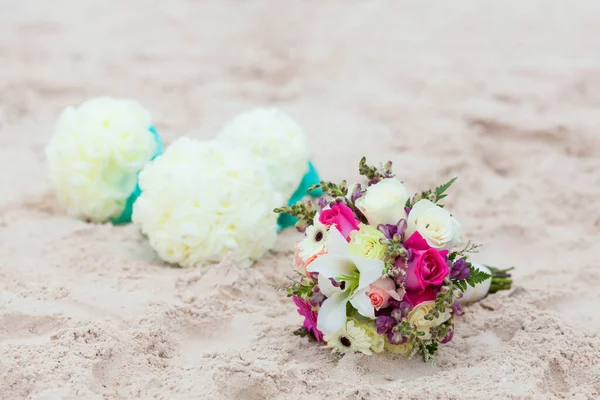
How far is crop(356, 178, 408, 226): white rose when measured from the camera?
1.88 metres

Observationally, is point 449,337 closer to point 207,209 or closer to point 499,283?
point 499,283

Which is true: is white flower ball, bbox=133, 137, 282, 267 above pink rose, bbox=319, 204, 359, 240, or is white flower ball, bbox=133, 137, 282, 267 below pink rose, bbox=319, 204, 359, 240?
below

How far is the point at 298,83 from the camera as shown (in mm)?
4285

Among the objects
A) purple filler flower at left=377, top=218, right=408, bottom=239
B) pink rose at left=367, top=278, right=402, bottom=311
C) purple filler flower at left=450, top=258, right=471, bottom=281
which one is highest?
purple filler flower at left=377, top=218, right=408, bottom=239

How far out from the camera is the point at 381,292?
183 centimetres

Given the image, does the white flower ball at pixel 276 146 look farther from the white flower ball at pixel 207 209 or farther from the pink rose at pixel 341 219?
the pink rose at pixel 341 219

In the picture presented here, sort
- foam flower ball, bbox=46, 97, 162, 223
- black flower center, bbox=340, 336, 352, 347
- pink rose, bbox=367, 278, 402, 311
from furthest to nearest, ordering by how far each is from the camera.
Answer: foam flower ball, bbox=46, 97, 162, 223 < black flower center, bbox=340, 336, 352, 347 < pink rose, bbox=367, 278, 402, 311

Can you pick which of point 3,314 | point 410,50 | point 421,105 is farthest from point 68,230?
point 410,50

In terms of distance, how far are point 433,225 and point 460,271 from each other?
0.43ft

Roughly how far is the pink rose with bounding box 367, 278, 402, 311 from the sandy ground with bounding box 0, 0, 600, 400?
0.60 feet

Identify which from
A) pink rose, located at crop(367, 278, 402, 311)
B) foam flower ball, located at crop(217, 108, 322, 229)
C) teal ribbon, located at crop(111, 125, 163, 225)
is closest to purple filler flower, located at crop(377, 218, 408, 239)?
pink rose, located at crop(367, 278, 402, 311)

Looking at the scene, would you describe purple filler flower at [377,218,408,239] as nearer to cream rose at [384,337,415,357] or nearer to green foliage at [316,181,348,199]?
green foliage at [316,181,348,199]

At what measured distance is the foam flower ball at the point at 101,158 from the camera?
8.87 feet

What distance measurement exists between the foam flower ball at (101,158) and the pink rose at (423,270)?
121cm
